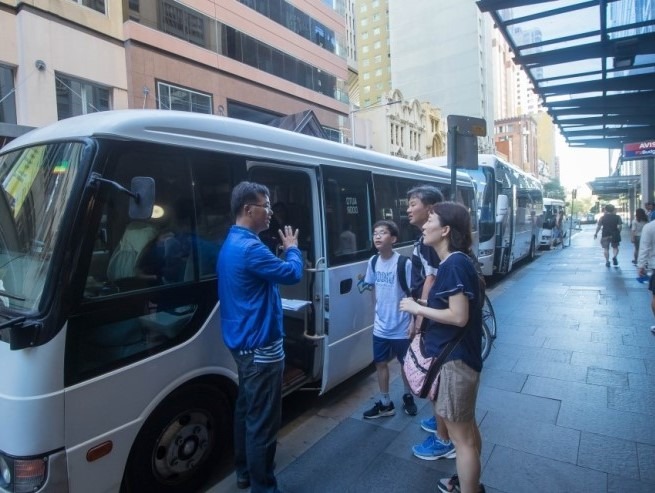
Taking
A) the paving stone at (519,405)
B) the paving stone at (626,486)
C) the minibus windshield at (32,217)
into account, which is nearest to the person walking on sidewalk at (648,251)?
the paving stone at (519,405)

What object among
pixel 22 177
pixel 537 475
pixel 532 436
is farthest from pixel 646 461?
pixel 22 177

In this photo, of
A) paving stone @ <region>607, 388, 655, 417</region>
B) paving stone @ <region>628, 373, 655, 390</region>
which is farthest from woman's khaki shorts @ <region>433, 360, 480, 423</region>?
paving stone @ <region>628, 373, 655, 390</region>

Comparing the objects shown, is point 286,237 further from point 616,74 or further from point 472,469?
point 616,74

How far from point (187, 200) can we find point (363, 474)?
2338 mm

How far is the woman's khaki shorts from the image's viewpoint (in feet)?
7.84

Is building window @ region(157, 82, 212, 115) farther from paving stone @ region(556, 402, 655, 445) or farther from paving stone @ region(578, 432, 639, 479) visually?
paving stone @ region(578, 432, 639, 479)

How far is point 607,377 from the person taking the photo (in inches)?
184

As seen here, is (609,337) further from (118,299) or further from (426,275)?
(118,299)

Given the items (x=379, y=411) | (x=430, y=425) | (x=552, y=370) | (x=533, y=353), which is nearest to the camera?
(x=430, y=425)

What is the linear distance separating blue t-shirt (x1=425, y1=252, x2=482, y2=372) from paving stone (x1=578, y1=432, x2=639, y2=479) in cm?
157

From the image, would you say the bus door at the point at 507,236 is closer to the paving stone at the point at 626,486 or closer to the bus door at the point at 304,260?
the bus door at the point at 304,260

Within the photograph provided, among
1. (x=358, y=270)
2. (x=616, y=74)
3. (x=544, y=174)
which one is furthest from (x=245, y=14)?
(x=544, y=174)

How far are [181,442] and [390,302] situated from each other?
2.02m

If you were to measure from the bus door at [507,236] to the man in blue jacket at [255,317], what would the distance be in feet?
32.6
